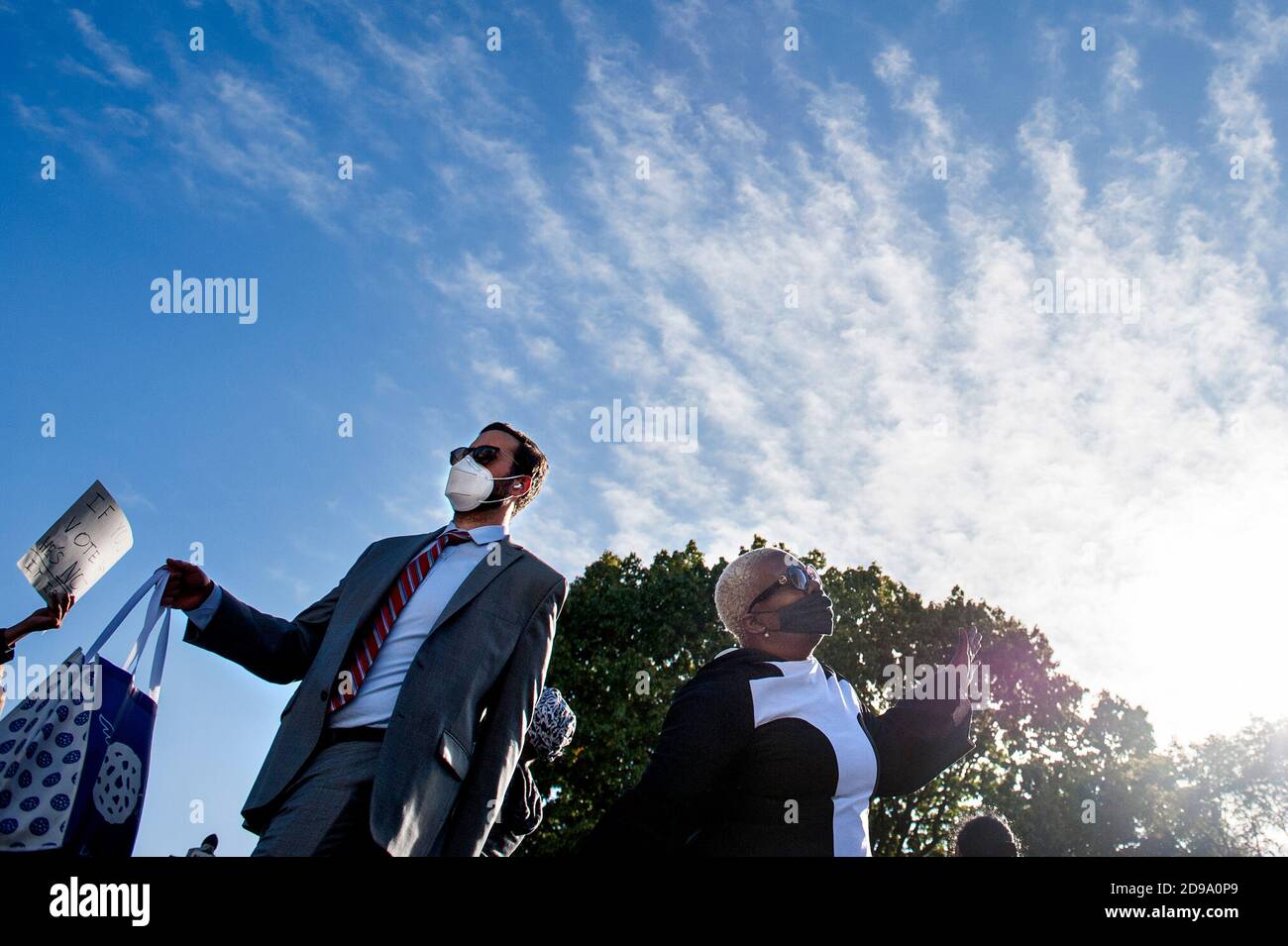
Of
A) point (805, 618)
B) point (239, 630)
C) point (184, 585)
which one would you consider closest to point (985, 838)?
point (805, 618)

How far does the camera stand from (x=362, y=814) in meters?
3.01

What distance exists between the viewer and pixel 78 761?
2891mm

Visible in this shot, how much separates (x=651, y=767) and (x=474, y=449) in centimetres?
196

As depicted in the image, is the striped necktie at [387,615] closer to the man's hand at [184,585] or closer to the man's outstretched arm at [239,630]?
the man's outstretched arm at [239,630]

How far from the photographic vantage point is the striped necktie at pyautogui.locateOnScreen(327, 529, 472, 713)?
3338 millimetres

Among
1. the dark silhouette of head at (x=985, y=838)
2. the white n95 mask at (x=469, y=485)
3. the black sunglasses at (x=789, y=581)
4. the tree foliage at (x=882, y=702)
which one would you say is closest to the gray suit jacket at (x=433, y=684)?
the white n95 mask at (x=469, y=485)

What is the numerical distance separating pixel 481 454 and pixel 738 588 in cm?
147

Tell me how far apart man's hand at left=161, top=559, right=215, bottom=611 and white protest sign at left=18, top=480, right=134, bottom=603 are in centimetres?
20

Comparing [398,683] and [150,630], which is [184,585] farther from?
[398,683]

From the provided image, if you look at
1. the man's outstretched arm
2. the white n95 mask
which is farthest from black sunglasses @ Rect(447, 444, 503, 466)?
the man's outstretched arm
